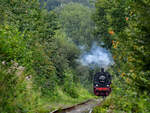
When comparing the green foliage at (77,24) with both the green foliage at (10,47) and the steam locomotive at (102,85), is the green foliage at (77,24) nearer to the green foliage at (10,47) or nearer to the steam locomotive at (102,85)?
the steam locomotive at (102,85)

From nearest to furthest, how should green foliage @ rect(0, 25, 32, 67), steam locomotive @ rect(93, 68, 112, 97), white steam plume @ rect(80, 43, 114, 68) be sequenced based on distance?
green foliage @ rect(0, 25, 32, 67) → steam locomotive @ rect(93, 68, 112, 97) → white steam plume @ rect(80, 43, 114, 68)

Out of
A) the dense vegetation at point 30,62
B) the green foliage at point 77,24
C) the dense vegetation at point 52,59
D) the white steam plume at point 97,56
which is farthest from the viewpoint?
A: the green foliage at point 77,24

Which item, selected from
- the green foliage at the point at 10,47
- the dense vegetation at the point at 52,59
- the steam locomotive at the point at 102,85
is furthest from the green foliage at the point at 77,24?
the green foliage at the point at 10,47

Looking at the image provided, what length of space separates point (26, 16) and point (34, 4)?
280cm

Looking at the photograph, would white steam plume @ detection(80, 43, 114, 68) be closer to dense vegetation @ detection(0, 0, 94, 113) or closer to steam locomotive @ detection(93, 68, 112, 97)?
dense vegetation @ detection(0, 0, 94, 113)

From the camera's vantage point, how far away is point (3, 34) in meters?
8.34

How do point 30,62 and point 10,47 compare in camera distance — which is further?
point 30,62

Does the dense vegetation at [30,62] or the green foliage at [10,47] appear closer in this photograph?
the green foliage at [10,47]

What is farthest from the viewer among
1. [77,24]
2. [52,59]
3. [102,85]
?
[77,24]

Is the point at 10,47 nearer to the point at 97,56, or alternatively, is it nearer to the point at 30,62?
the point at 30,62

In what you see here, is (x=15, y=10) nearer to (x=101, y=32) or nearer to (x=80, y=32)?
(x=101, y=32)

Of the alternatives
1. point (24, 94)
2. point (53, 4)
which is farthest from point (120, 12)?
point (53, 4)

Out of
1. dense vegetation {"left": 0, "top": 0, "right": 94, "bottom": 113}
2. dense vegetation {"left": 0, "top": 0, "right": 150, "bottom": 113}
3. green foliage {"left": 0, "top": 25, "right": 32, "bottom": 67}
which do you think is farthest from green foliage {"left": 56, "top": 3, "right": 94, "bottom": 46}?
green foliage {"left": 0, "top": 25, "right": 32, "bottom": 67}

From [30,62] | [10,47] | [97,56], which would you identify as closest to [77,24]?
[97,56]
